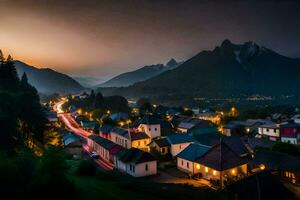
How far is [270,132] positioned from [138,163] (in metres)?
45.3

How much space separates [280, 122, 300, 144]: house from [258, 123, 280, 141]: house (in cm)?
173

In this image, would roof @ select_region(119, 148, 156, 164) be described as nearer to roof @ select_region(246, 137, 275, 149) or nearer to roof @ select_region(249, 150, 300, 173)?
roof @ select_region(249, 150, 300, 173)

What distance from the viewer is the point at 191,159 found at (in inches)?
1671

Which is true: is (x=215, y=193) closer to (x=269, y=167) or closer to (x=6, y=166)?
(x=269, y=167)

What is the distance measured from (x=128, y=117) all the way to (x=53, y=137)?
158ft

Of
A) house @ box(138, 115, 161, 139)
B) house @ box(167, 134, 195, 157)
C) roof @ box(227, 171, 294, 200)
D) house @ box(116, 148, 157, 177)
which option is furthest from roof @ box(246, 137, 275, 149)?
roof @ box(227, 171, 294, 200)

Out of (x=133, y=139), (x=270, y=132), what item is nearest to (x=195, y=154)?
(x=133, y=139)

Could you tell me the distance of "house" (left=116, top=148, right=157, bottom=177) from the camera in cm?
4147

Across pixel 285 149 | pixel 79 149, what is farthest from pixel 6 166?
pixel 79 149

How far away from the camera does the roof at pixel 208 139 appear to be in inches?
2211

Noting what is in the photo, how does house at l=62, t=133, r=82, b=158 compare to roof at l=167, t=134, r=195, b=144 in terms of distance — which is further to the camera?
house at l=62, t=133, r=82, b=158

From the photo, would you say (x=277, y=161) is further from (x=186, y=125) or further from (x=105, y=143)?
(x=186, y=125)

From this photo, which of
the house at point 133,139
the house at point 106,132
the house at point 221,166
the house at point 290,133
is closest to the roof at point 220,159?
the house at point 221,166

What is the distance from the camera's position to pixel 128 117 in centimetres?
9756
